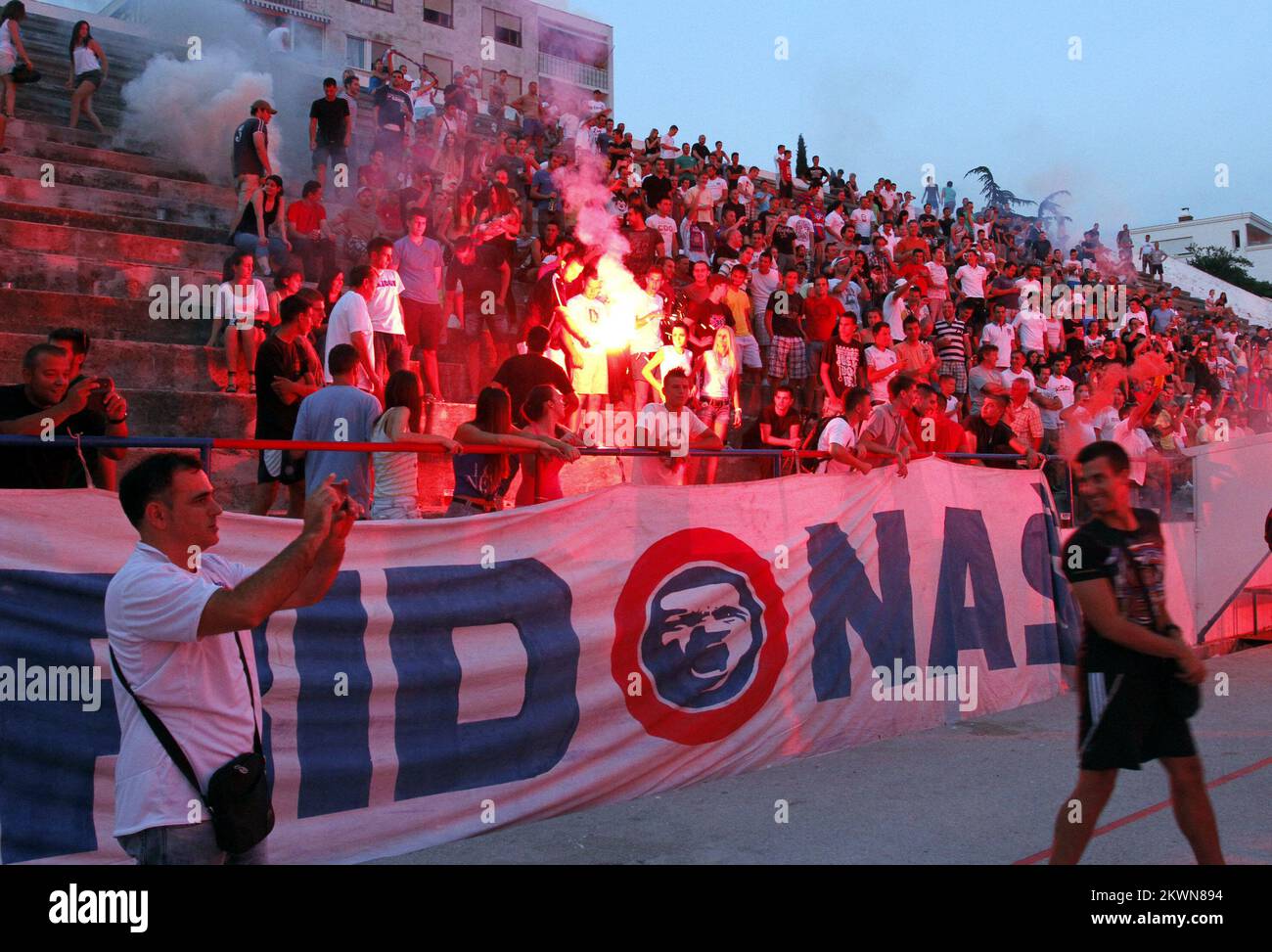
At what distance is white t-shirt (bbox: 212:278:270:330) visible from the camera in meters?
9.45

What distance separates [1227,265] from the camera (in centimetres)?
5884

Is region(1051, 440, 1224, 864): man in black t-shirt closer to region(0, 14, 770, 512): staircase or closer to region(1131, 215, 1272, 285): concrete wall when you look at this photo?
region(0, 14, 770, 512): staircase

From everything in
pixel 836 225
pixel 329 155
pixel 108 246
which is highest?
pixel 836 225

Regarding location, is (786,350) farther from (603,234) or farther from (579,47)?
(579,47)

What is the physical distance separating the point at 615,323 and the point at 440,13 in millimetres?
33823

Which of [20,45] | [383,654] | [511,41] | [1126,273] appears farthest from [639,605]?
[511,41]

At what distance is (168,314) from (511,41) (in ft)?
124

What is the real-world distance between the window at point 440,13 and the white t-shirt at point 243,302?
113ft

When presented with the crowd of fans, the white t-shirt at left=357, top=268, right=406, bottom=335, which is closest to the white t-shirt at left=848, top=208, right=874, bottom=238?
Answer: the crowd of fans

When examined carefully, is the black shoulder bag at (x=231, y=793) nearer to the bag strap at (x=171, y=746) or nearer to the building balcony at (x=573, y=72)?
the bag strap at (x=171, y=746)

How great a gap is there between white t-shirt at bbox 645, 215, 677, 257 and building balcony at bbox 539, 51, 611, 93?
3317 cm

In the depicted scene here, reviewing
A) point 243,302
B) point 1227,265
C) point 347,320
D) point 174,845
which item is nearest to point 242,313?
point 243,302

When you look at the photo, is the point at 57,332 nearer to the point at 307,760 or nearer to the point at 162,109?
the point at 307,760

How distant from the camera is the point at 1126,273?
2828 cm
